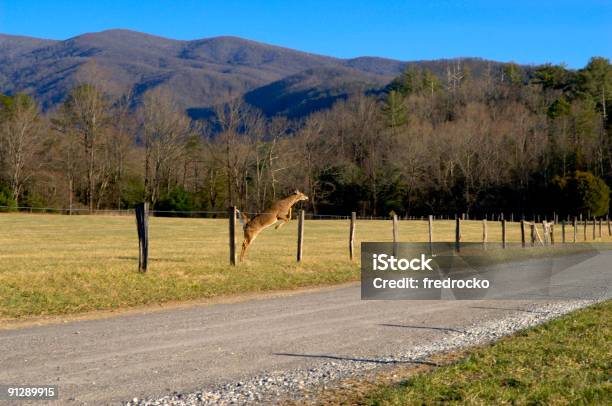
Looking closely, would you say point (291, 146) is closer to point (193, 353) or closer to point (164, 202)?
point (164, 202)

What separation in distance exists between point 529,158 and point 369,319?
312 ft

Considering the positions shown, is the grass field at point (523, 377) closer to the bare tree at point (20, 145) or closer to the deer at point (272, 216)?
the deer at point (272, 216)

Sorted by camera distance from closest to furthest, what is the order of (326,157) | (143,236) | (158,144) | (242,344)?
1. (242,344)
2. (143,236)
3. (158,144)
4. (326,157)

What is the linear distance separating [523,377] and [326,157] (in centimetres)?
9427

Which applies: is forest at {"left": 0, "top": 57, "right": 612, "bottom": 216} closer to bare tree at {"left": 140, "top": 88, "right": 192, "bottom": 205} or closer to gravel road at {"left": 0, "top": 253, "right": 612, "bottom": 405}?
bare tree at {"left": 140, "top": 88, "right": 192, "bottom": 205}

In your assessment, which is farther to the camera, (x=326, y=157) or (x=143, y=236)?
(x=326, y=157)

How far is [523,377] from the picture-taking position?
836 cm

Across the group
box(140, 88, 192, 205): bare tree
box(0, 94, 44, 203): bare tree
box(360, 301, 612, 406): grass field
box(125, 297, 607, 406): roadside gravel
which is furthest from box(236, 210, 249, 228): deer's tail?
box(140, 88, 192, 205): bare tree

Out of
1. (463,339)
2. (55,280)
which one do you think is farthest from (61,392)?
(55,280)
